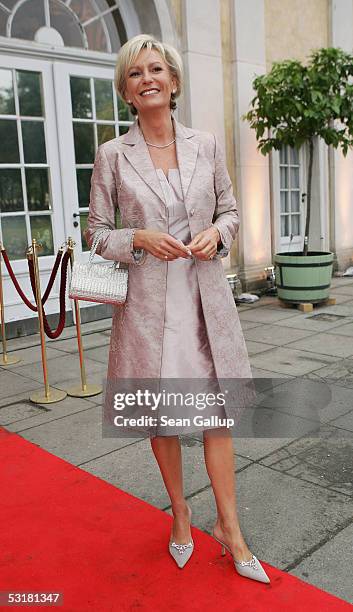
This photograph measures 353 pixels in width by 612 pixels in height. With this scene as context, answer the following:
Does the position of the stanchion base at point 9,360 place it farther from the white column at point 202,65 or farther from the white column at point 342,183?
the white column at point 342,183

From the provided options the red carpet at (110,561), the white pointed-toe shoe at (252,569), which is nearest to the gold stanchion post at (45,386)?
the red carpet at (110,561)

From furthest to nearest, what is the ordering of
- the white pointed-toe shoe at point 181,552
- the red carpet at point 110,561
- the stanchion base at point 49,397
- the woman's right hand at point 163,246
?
1. the stanchion base at point 49,397
2. the white pointed-toe shoe at point 181,552
3. the red carpet at point 110,561
4. the woman's right hand at point 163,246

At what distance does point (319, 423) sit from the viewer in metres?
3.85

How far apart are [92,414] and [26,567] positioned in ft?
5.89

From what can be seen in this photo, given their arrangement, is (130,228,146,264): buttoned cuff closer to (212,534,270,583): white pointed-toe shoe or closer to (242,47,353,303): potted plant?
(212,534,270,583): white pointed-toe shoe

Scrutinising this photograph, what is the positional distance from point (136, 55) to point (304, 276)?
18.5ft

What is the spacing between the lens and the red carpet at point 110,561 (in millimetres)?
2176

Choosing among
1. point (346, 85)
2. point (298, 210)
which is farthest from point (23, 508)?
point (298, 210)

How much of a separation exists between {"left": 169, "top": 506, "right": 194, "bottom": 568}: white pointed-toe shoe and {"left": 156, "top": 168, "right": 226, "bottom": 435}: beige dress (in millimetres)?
515

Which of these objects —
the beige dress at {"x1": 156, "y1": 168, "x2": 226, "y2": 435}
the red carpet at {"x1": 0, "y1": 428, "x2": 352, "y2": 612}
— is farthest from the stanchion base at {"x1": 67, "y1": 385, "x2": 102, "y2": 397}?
the beige dress at {"x1": 156, "y1": 168, "x2": 226, "y2": 435}

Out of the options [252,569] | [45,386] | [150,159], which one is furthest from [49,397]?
[150,159]

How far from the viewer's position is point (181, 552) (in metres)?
2.41

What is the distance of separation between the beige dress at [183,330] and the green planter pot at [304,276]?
5451mm

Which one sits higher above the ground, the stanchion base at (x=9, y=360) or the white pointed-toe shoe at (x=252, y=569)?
the stanchion base at (x=9, y=360)
